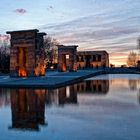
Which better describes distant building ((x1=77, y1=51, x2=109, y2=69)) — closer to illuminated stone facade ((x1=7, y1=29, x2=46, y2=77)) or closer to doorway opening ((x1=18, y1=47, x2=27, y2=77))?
doorway opening ((x1=18, y1=47, x2=27, y2=77))

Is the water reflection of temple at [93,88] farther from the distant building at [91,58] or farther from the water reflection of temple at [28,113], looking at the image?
the distant building at [91,58]

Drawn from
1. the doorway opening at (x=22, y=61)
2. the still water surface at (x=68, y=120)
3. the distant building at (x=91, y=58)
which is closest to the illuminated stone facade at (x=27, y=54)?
the doorway opening at (x=22, y=61)

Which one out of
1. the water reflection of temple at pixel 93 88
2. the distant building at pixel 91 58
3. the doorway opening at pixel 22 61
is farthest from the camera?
the distant building at pixel 91 58

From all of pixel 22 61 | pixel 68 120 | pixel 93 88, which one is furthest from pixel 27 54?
pixel 68 120

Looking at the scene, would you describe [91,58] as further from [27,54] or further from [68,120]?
[68,120]

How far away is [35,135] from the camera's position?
717cm

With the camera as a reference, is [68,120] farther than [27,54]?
No

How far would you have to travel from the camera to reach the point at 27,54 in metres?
30.0

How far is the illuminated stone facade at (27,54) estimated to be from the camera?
96.2 ft

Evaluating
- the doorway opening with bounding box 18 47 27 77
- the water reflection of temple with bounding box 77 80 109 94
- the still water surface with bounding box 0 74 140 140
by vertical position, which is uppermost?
the doorway opening with bounding box 18 47 27 77

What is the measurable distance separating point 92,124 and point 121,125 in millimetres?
760

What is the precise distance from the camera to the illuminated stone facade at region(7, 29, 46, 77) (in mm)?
29312

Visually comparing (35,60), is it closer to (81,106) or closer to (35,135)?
(81,106)

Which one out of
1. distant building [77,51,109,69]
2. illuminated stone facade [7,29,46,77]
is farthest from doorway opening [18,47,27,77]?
distant building [77,51,109,69]
